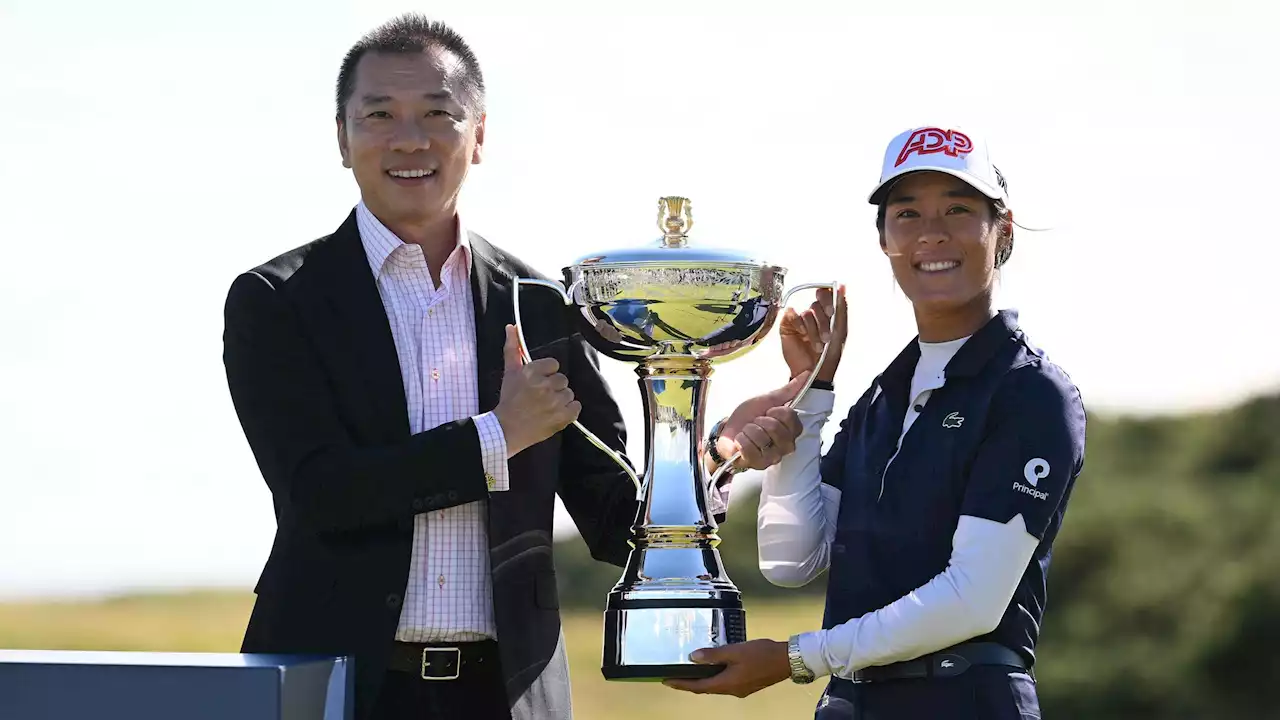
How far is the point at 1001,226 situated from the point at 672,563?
770 millimetres

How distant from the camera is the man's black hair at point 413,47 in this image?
8.92 ft

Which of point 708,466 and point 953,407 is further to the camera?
point 708,466

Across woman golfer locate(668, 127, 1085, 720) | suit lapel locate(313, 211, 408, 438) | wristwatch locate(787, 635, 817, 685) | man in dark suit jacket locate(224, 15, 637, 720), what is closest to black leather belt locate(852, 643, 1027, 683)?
woman golfer locate(668, 127, 1085, 720)

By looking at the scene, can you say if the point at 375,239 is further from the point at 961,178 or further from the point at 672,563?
the point at 961,178

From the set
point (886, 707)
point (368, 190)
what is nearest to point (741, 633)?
point (886, 707)

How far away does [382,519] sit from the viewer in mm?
2486

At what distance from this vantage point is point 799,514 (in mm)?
2621

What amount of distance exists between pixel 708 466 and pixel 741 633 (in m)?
0.39

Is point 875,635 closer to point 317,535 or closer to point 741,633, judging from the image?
point 741,633

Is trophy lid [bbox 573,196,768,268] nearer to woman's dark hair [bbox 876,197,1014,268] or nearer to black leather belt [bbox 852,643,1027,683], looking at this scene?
woman's dark hair [bbox 876,197,1014,268]

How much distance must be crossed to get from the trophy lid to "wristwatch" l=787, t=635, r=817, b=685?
609 millimetres

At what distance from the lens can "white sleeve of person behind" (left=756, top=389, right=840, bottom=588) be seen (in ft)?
8.61

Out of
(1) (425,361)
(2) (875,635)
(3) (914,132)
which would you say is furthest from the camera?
(1) (425,361)

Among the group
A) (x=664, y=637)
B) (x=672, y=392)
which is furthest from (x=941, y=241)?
(x=664, y=637)
